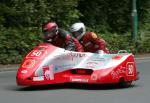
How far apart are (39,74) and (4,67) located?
22.4 feet

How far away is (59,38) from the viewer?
14234 millimetres

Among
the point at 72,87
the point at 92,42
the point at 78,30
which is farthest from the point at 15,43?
the point at 72,87

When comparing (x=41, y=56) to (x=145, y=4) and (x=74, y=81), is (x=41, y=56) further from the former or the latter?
(x=145, y=4)

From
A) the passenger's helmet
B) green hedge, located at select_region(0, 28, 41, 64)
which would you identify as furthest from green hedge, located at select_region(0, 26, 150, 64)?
the passenger's helmet

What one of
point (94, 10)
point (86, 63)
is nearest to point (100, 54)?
point (86, 63)

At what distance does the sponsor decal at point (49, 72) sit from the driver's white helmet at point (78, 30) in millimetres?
1299

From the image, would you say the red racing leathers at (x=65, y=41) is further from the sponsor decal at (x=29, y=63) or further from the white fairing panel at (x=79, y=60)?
the sponsor decal at (x=29, y=63)

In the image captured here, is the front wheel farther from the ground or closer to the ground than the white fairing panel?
closer to the ground

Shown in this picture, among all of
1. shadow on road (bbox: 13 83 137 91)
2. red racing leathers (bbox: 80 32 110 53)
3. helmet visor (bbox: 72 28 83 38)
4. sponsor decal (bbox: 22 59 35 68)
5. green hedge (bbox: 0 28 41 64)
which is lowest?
shadow on road (bbox: 13 83 137 91)

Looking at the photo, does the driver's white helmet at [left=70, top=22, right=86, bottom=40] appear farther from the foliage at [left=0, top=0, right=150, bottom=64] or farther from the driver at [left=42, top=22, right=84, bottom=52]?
the foliage at [left=0, top=0, right=150, bottom=64]

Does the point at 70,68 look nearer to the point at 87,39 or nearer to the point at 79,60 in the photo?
the point at 79,60

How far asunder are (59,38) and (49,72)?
3.69 feet

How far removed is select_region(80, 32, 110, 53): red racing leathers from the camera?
571 inches

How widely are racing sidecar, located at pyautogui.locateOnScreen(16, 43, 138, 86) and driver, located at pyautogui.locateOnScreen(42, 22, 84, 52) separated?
262mm
